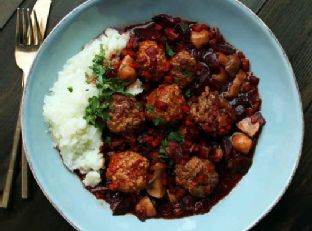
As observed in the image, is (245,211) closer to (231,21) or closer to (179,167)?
(179,167)

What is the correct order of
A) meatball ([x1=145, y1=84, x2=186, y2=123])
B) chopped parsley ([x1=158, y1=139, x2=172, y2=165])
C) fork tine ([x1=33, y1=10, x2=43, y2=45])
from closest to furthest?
1. meatball ([x1=145, y1=84, x2=186, y2=123])
2. chopped parsley ([x1=158, y1=139, x2=172, y2=165])
3. fork tine ([x1=33, y1=10, x2=43, y2=45])

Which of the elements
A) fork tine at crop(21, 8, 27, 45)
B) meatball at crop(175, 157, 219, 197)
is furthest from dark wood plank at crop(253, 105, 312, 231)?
fork tine at crop(21, 8, 27, 45)

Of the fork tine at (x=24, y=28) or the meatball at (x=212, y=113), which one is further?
the fork tine at (x=24, y=28)

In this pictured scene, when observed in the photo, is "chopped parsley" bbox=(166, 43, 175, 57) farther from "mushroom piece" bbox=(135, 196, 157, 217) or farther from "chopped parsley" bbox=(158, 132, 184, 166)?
"mushroom piece" bbox=(135, 196, 157, 217)

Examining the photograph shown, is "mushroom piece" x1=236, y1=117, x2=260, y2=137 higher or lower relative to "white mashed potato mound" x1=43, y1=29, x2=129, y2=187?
higher

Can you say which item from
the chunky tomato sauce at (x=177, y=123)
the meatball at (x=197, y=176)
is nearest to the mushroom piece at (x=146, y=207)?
the chunky tomato sauce at (x=177, y=123)

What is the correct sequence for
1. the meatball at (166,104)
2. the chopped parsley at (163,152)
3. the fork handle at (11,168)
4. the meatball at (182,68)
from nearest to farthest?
the meatball at (166,104), the meatball at (182,68), the chopped parsley at (163,152), the fork handle at (11,168)

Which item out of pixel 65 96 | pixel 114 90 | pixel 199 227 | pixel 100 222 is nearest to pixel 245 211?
pixel 199 227

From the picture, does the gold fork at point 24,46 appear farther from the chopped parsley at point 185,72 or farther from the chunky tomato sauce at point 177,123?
the chopped parsley at point 185,72
